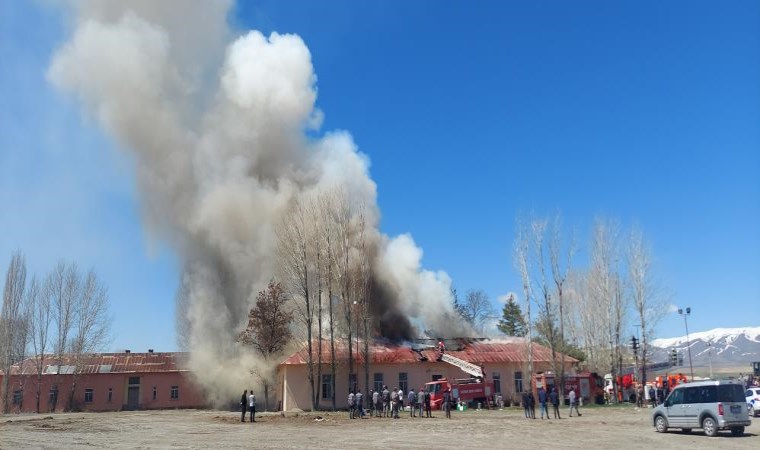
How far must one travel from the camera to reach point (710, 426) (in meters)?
20.4

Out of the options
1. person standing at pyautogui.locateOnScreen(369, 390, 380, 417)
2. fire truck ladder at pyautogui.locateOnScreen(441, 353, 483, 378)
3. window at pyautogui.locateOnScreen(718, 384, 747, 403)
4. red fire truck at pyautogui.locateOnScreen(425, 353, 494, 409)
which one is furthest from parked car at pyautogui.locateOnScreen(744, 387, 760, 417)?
person standing at pyautogui.locateOnScreen(369, 390, 380, 417)

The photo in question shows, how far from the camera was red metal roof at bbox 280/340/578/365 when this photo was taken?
151 ft

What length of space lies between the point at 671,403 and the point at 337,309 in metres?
28.5

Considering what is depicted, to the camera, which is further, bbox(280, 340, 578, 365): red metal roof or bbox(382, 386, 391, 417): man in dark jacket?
bbox(280, 340, 578, 365): red metal roof

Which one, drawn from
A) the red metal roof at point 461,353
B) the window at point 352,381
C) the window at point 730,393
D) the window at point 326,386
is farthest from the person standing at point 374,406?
the window at point 730,393

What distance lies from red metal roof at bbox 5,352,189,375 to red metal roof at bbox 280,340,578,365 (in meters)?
15.5

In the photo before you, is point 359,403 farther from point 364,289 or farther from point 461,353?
point 461,353

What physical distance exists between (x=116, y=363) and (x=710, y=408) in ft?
173

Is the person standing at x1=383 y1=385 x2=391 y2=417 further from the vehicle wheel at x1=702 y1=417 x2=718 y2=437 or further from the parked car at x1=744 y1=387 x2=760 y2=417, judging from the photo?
the vehicle wheel at x1=702 y1=417 x2=718 y2=437

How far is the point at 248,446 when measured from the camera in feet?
63.6

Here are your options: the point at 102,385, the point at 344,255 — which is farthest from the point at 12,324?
the point at 344,255

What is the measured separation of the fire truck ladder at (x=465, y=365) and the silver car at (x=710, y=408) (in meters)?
22.6

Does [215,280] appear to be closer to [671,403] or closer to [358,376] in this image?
[358,376]

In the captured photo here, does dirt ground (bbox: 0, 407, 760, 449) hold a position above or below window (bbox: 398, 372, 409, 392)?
below
